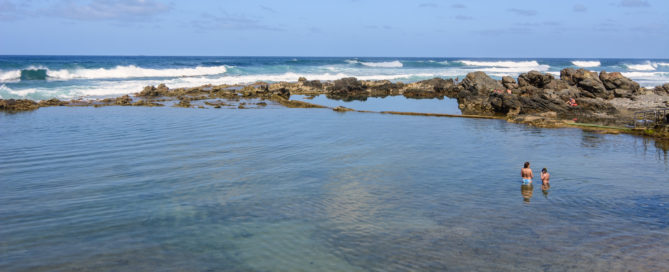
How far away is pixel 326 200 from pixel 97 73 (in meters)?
72.6

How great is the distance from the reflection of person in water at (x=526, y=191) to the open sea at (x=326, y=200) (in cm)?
9

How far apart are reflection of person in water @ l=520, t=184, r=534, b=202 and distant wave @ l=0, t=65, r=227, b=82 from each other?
6843 centimetres

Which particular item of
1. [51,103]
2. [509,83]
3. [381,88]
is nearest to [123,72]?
[51,103]

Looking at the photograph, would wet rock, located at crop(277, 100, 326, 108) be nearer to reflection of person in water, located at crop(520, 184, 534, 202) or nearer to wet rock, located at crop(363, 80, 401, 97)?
wet rock, located at crop(363, 80, 401, 97)

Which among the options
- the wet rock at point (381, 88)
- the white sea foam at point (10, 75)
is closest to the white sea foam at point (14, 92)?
the white sea foam at point (10, 75)

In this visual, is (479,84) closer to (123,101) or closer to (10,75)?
(123,101)

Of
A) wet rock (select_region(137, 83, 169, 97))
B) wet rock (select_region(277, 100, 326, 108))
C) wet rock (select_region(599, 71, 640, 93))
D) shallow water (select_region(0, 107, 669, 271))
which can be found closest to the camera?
shallow water (select_region(0, 107, 669, 271))

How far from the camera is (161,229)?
34.9ft

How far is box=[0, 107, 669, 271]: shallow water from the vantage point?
940 centimetres

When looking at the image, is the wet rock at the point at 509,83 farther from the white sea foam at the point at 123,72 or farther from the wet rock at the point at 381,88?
the white sea foam at the point at 123,72

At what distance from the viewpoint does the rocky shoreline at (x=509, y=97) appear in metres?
29.7

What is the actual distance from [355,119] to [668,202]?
18963mm

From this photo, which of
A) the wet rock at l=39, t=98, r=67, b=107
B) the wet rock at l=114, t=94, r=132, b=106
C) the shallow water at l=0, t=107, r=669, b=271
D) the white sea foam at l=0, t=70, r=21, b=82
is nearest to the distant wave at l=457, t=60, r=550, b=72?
the wet rock at l=114, t=94, r=132, b=106

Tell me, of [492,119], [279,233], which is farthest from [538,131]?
[279,233]
